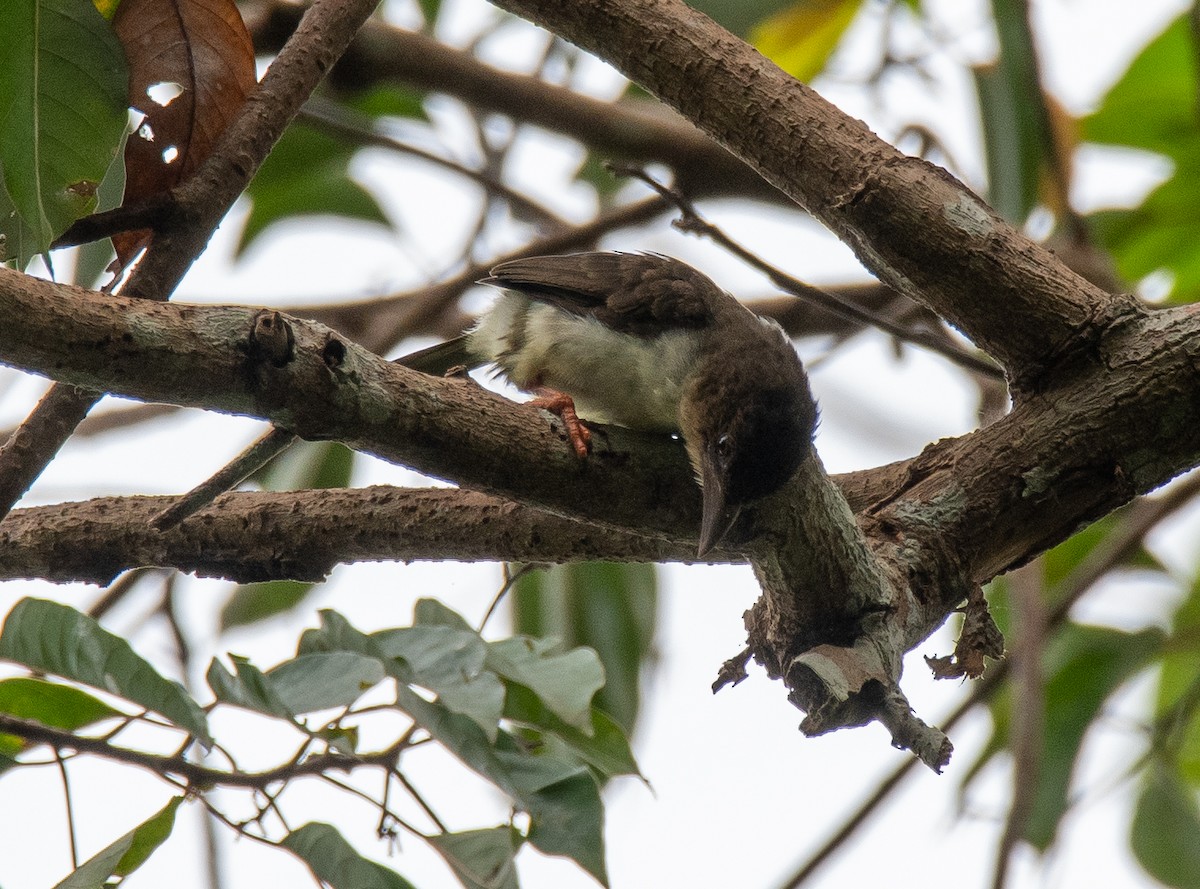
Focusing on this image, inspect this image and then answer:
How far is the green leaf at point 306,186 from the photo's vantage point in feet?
18.1

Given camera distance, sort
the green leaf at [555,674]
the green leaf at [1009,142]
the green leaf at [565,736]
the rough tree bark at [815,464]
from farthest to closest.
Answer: the green leaf at [1009,142] → the green leaf at [565,736] → the green leaf at [555,674] → the rough tree bark at [815,464]

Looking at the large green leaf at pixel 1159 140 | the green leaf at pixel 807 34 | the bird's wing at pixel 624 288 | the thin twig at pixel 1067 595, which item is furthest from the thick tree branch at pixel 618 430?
the green leaf at pixel 807 34

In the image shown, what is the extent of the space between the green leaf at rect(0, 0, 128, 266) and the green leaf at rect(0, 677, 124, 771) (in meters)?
0.74

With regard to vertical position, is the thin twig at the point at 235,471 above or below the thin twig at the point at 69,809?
above

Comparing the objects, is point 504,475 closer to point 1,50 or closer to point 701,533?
point 701,533

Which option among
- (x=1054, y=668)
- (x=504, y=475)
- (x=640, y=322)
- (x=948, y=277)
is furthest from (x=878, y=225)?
(x=1054, y=668)

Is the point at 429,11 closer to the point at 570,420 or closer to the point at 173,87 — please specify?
the point at 173,87

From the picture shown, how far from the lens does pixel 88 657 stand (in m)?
2.08

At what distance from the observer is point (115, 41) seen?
2.38 m

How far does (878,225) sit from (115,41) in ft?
4.70

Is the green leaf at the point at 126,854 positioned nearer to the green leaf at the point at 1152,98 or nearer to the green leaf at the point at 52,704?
the green leaf at the point at 52,704

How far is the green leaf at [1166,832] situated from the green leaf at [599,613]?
5.67 feet

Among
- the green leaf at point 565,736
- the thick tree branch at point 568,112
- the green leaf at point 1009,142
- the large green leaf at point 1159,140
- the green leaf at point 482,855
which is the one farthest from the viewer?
the large green leaf at point 1159,140

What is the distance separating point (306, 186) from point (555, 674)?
384 centimetres
